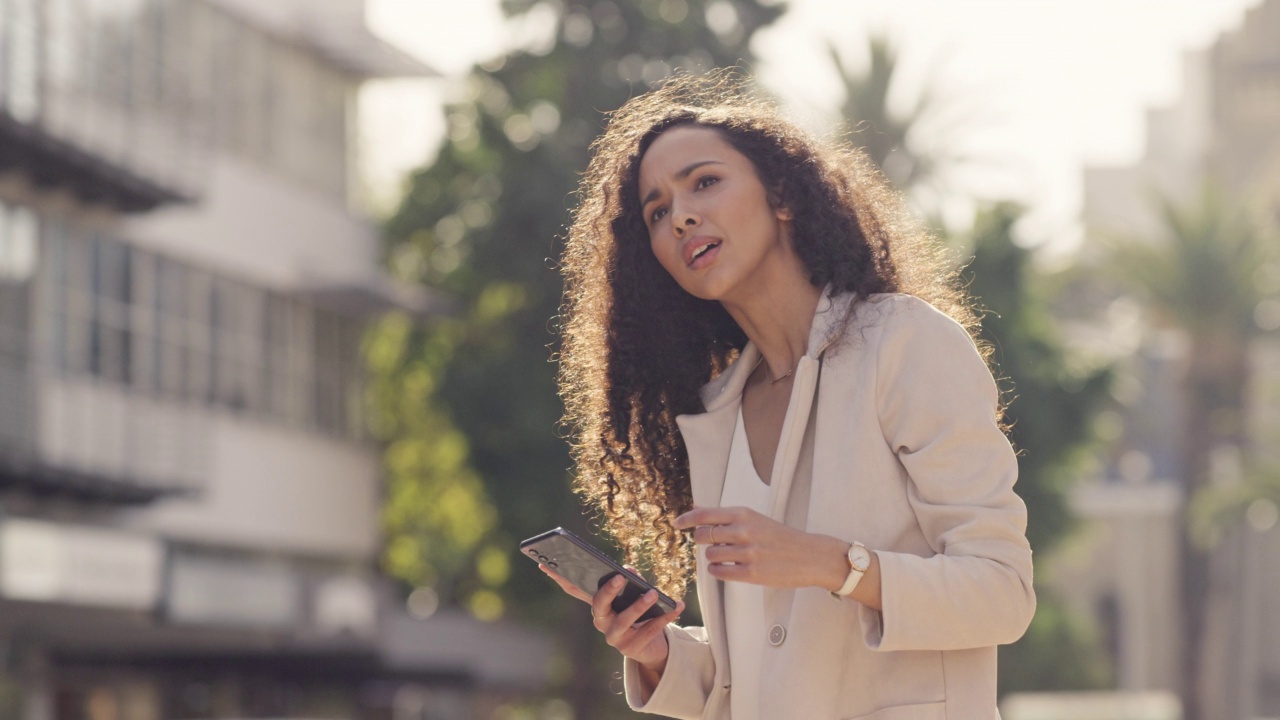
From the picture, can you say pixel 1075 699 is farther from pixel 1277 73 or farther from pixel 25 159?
pixel 1277 73

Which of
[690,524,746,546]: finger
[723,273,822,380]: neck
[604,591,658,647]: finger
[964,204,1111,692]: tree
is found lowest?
[604,591,658,647]: finger

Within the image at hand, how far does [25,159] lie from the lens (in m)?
25.0

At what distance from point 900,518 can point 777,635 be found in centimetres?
28

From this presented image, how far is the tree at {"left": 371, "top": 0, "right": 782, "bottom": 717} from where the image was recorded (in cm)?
3481

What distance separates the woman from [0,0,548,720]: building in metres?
19.6

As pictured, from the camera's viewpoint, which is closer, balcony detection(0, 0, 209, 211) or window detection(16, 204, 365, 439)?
balcony detection(0, 0, 209, 211)

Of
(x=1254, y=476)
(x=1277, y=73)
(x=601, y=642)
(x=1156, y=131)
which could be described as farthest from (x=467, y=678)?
(x=1156, y=131)

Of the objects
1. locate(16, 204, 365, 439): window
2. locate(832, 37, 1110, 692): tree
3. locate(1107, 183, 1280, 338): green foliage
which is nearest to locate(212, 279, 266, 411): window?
locate(16, 204, 365, 439): window

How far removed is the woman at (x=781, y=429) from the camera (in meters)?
3.22

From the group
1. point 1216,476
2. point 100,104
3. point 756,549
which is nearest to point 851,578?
point 756,549

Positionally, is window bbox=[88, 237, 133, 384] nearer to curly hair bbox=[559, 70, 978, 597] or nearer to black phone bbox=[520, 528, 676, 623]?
curly hair bbox=[559, 70, 978, 597]

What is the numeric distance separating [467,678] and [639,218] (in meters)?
33.2

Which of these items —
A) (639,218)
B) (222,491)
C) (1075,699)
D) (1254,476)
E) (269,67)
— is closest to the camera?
(639,218)

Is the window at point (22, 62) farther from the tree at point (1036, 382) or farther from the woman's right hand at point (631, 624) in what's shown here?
the woman's right hand at point (631, 624)
